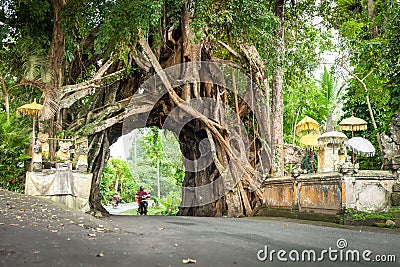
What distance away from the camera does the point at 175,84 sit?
1296cm

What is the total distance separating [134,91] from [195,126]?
2.27m

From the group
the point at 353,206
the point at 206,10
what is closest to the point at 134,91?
Answer: the point at 206,10

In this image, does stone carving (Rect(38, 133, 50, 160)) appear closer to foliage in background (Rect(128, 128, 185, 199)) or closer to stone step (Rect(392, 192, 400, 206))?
foliage in background (Rect(128, 128, 185, 199))

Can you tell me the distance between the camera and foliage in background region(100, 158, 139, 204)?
86.4ft

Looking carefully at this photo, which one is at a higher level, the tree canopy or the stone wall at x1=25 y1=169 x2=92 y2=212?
the tree canopy

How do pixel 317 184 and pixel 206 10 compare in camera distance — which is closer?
pixel 317 184

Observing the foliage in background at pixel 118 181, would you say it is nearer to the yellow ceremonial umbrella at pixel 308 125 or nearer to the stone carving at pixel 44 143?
the yellow ceremonial umbrella at pixel 308 125

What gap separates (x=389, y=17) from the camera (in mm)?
10500

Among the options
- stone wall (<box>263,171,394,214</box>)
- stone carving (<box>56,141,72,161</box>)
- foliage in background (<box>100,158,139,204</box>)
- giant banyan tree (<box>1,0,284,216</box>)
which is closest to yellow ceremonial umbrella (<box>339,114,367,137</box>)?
giant banyan tree (<box>1,0,284,216</box>)

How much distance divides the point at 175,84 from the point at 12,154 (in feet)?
15.4

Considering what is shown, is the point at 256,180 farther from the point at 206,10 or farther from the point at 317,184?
the point at 206,10

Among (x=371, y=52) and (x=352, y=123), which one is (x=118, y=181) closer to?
(x=352, y=123)
